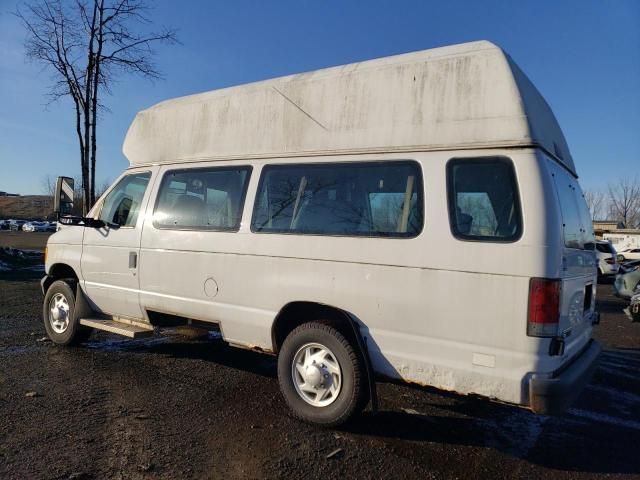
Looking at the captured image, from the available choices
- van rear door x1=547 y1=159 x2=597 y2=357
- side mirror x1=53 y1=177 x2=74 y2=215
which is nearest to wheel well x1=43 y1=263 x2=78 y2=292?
side mirror x1=53 y1=177 x2=74 y2=215

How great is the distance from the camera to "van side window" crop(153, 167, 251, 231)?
4660 millimetres

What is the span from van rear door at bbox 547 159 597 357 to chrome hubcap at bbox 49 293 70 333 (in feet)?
18.2

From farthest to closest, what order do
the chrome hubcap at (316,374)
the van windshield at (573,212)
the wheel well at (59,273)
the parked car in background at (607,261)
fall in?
the parked car in background at (607,261)
the wheel well at (59,273)
the chrome hubcap at (316,374)
the van windshield at (573,212)

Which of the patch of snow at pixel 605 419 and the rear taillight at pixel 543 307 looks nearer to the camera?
the rear taillight at pixel 543 307

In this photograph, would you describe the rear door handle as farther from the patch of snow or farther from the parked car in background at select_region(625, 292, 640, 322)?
the parked car in background at select_region(625, 292, 640, 322)

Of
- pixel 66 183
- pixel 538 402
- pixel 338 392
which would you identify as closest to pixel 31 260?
pixel 66 183

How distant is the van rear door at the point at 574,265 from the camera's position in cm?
337

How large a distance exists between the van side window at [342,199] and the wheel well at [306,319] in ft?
2.05

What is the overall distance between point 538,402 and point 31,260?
1813 centimetres

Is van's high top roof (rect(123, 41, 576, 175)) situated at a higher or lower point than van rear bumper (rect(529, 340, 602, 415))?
higher

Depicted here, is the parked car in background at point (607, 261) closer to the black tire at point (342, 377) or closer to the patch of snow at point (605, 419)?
the patch of snow at point (605, 419)

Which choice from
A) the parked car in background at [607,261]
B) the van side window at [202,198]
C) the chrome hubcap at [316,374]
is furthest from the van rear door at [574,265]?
the parked car in background at [607,261]

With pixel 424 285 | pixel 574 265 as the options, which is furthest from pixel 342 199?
pixel 574 265

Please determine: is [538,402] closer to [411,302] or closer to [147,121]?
[411,302]
